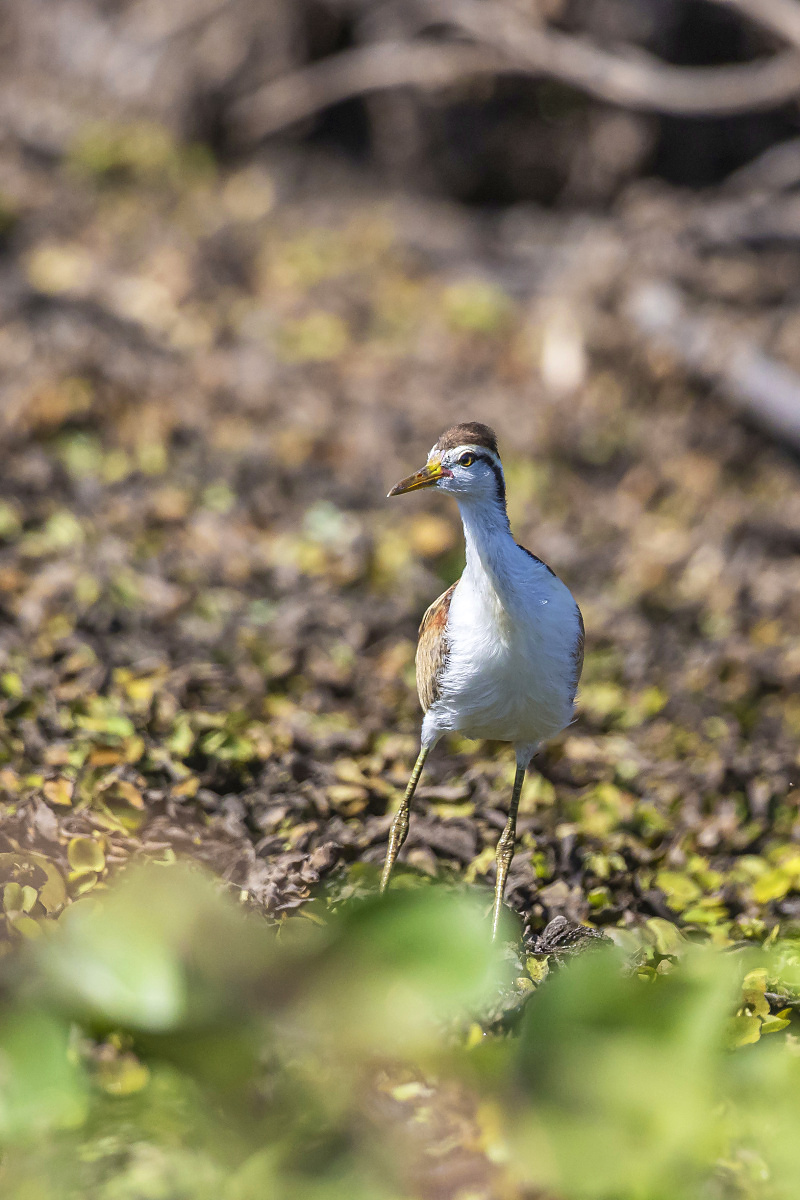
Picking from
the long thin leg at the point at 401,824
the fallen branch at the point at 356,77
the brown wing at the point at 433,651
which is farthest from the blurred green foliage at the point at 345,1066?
the fallen branch at the point at 356,77

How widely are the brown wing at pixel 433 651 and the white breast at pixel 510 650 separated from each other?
0.05 m

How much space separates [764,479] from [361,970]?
600 centimetres

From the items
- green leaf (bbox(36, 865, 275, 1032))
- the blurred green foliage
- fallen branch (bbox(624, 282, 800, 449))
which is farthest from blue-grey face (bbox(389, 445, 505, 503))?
fallen branch (bbox(624, 282, 800, 449))

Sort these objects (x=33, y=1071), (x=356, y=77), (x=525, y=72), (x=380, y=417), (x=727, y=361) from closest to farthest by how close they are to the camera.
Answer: (x=33, y=1071)
(x=727, y=361)
(x=380, y=417)
(x=525, y=72)
(x=356, y=77)

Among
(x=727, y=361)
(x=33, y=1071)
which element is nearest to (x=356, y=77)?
(x=727, y=361)

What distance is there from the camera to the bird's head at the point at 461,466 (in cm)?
286

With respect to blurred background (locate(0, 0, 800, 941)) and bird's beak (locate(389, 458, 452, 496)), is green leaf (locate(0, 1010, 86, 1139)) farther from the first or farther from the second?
bird's beak (locate(389, 458, 452, 496))

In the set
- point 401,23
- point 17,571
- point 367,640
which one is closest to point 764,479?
point 367,640

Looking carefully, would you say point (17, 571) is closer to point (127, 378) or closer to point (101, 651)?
point (101, 651)

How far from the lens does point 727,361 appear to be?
24.2ft

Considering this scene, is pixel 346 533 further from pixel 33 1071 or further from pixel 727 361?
pixel 33 1071

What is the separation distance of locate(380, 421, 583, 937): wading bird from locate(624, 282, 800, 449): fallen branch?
15.0 ft

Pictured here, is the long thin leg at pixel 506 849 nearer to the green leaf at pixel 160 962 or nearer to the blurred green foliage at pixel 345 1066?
the blurred green foliage at pixel 345 1066

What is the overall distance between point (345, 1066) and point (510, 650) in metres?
1.17
